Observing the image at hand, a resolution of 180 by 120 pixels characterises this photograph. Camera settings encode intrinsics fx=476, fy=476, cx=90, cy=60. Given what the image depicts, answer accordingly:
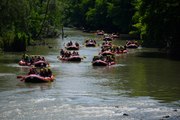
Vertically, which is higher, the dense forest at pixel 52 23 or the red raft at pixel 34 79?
the dense forest at pixel 52 23

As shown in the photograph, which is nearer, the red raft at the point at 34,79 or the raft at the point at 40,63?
the red raft at the point at 34,79

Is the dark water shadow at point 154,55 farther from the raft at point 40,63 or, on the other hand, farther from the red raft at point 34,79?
the red raft at point 34,79

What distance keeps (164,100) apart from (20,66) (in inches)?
827

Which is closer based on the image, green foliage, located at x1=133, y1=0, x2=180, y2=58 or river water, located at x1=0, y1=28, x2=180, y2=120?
river water, located at x1=0, y1=28, x2=180, y2=120

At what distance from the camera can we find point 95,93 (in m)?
34.2

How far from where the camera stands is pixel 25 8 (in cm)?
6406

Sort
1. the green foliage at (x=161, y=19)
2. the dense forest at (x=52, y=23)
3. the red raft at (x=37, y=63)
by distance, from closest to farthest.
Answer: the red raft at (x=37, y=63) → the green foliage at (x=161, y=19) → the dense forest at (x=52, y=23)

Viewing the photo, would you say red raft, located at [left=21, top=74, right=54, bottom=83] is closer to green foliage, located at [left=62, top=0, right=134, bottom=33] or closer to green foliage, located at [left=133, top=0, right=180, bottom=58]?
green foliage, located at [left=133, top=0, right=180, bottom=58]

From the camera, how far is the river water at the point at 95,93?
27.5 m

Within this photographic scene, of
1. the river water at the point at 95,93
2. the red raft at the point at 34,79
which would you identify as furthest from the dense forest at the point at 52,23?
the red raft at the point at 34,79

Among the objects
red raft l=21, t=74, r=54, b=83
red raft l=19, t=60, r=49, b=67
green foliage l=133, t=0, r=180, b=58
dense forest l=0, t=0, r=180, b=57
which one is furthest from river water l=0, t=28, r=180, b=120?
dense forest l=0, t=0, r=180, b=57

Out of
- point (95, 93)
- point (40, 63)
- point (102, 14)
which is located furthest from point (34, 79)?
point (102, 14)

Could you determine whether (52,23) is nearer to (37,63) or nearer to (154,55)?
(154,55)

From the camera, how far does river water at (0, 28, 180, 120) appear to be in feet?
90.2
